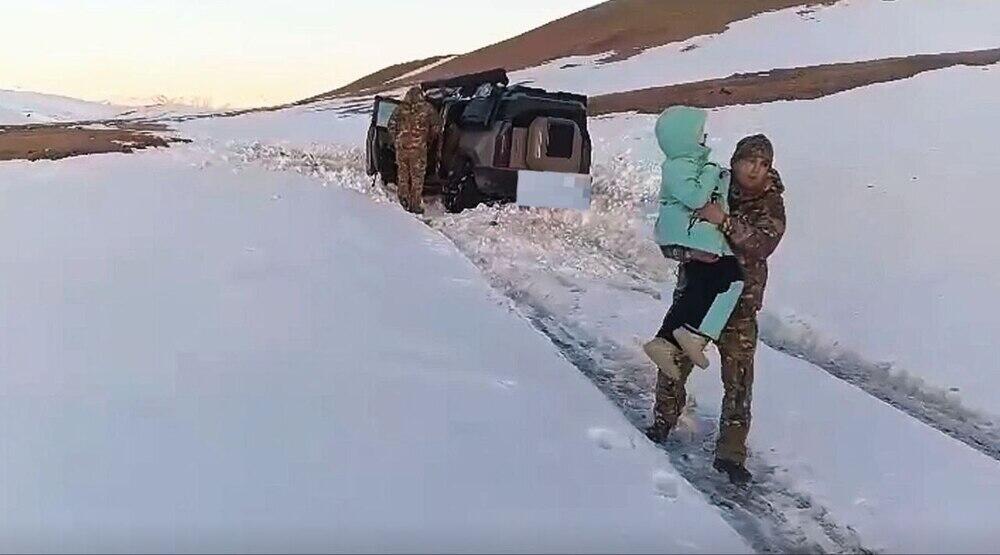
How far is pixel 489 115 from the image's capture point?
12.5 m

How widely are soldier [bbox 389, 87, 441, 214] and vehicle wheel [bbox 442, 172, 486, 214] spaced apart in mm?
381

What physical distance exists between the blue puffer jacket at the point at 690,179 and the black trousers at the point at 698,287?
0.10 m

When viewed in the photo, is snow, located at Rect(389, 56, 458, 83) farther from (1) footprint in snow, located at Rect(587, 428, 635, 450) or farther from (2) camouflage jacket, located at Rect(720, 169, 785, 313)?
(2) camouflage jacket, located at Rect(720, 169, 785, 313)

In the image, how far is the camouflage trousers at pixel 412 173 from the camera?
43.3 feet

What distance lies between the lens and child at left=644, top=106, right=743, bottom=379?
4879 millimetres

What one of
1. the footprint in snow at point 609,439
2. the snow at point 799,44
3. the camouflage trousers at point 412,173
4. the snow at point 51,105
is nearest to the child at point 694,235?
the footprint in snow at point 609,439

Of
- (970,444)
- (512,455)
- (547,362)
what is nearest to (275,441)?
(512,455)

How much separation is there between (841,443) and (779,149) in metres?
11.5

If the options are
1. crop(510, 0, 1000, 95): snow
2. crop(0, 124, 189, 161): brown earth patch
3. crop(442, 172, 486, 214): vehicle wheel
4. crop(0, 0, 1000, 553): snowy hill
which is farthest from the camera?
→ crop(510, 0, 1000, 95): snow

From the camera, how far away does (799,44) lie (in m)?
39.2

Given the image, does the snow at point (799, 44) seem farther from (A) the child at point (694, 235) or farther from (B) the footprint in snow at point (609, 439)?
(B) the footprint in snow at point (609, 439)

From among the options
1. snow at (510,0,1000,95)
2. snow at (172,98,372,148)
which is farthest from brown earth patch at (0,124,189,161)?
snow at (510,0,1000,95)

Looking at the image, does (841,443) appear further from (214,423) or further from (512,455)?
(214,423)

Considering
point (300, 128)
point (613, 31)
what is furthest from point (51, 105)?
point (300, 128)
